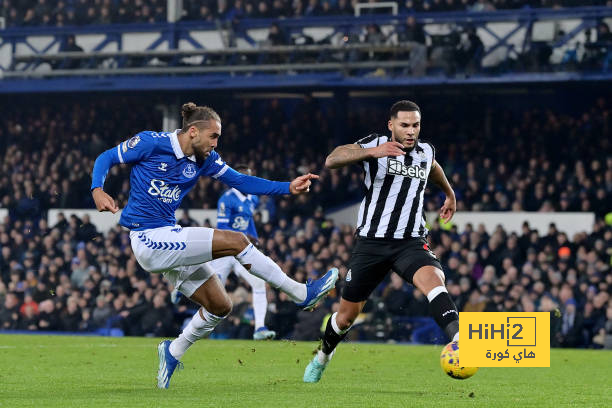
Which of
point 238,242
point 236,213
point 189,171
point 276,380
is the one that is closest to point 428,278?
point 238,242

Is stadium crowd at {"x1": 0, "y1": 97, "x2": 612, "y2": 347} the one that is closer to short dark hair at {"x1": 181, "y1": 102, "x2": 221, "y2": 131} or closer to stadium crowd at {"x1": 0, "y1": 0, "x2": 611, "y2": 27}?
stadium crowd at {"x1": 0, "y1": 0, "x2": 611, "y2": 27}

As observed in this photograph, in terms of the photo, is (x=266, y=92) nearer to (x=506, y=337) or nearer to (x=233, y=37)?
(x=233, y=37)

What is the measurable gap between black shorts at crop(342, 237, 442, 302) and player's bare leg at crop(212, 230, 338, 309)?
0.92 ft

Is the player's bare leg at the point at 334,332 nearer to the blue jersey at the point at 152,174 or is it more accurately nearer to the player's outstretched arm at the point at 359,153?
the player's outstretched arm at the point at 359,153

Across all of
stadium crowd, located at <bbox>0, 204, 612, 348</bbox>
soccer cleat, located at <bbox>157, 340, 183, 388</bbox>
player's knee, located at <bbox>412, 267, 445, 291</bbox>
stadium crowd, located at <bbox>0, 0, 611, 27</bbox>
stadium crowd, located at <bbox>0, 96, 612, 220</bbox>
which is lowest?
stadium crowd, located at <bbox>0, 204, 612, 348</bbox>

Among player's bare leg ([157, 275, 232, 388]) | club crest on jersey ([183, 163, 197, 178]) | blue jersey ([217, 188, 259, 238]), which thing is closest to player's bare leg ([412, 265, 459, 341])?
player's bare leg ([157, 275, 232, 388])

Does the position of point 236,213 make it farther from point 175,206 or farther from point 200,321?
point 175,206

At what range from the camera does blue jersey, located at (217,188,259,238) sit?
1689cm

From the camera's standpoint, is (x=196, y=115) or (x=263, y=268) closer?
(x=263, y=268)

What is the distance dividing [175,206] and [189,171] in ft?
1.05

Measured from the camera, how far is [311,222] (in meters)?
22.8

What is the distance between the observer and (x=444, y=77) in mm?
24578

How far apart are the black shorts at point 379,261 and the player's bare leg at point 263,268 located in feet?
0.92

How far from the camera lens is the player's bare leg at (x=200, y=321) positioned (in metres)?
9.37
